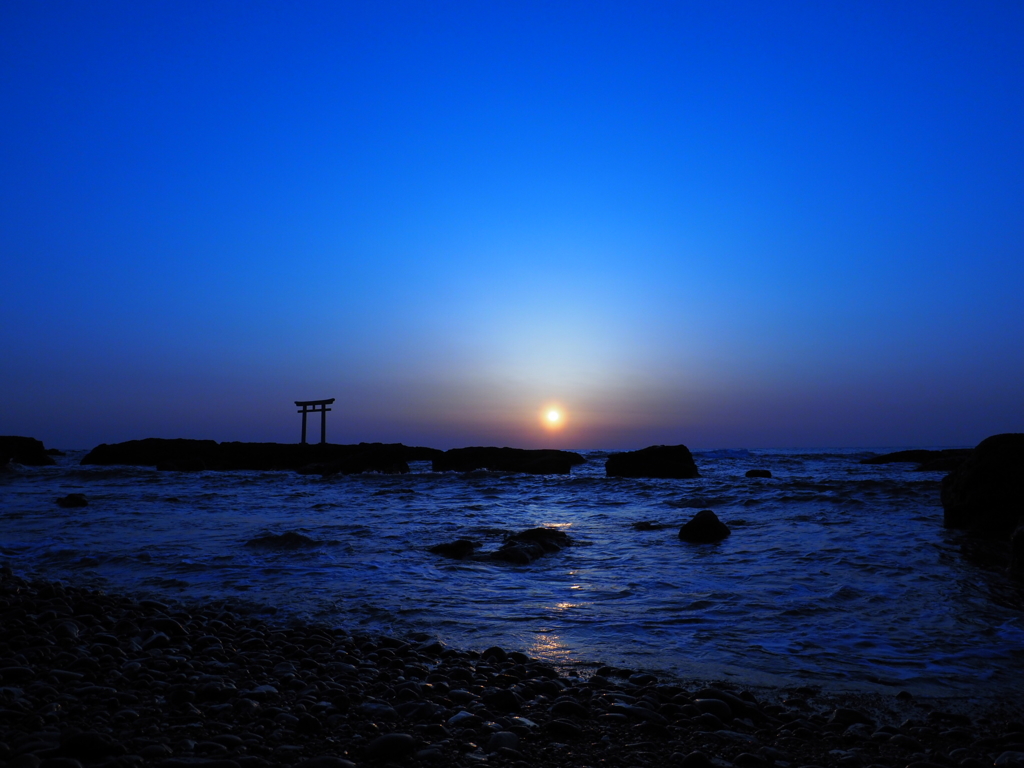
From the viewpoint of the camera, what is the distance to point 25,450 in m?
36.6

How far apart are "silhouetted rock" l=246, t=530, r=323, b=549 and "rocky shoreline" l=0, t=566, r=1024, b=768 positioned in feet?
14.6

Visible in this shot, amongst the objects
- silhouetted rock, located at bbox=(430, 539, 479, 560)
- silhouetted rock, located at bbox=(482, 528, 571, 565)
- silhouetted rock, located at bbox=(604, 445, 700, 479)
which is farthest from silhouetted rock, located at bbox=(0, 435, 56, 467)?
silhouetted rock, located at bbox=(482, 528, 571, 565)

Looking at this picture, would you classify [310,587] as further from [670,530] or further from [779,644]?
[670,530]

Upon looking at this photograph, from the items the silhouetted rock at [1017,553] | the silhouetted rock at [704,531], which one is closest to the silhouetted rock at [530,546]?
the silhouetted rock at [704,531]

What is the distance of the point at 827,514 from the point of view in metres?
12.4

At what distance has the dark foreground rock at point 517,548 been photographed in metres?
8.27

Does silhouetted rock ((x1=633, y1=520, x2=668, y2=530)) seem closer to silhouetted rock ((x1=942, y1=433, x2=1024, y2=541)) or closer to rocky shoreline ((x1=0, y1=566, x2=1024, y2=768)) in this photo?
silhouetted rock ((x1=942, y1=433, x2=1024, y2=541))

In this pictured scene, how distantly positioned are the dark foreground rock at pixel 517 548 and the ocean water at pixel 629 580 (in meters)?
0.22

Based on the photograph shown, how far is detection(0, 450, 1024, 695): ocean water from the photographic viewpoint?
4.61m

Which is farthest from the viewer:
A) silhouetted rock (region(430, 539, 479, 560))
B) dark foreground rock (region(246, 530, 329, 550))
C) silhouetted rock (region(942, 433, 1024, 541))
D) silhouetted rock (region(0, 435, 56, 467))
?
silhouetted rock (region(0, 435, 56, 467))

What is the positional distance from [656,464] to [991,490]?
1563cm

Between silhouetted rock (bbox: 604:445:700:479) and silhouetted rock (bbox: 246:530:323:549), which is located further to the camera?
silhouetted rock (bbox: 604:445:700:479)

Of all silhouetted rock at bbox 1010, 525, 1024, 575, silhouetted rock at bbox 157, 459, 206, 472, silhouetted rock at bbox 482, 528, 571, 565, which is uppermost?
silhouetted rock at bbox 1010, 525, 1024, 575

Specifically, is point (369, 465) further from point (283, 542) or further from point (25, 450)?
point (25, 450)
